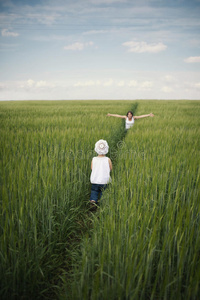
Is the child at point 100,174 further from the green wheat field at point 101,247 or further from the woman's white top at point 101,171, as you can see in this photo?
the green wheat field at point 101,247

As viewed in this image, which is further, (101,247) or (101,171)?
(101,171)

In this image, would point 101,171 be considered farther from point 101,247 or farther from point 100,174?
point 101,247

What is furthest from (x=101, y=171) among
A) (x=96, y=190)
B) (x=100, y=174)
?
(x=96, y=190)

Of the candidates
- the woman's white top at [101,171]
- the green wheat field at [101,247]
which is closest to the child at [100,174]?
the woman's white top at [101,171]

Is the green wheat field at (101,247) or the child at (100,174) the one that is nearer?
the green wheat field at (101,247)

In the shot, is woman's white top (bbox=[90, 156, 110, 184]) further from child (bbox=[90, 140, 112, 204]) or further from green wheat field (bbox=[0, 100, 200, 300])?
green wheat field (bbox=[0, 100, 200, 300])

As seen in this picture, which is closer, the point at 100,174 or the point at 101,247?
the point at 101,247

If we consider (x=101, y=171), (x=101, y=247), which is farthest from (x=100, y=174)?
(x=101, y=247)

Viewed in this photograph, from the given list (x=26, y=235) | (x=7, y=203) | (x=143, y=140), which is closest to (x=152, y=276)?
(x=26, y=235)

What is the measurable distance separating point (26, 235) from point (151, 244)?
3.22 feet

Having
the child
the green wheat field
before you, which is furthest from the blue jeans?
the green wheat field

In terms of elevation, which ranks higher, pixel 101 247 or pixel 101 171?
pixel 101 171

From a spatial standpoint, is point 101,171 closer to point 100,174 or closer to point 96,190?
point 100,174

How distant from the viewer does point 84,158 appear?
125 inches
